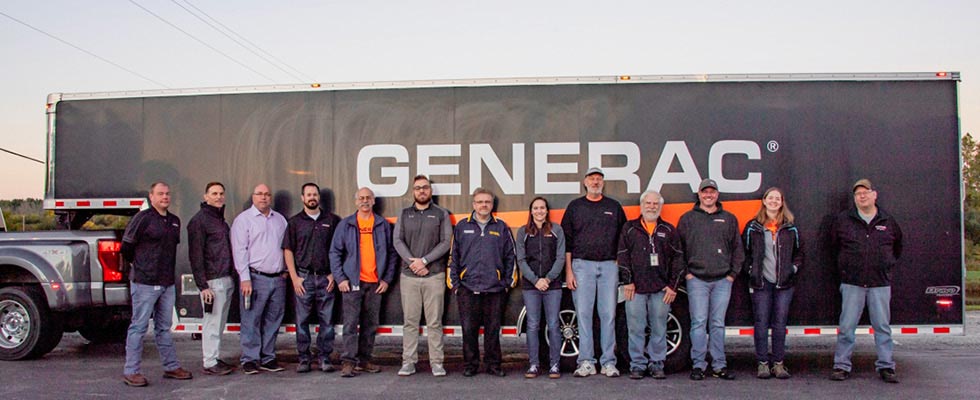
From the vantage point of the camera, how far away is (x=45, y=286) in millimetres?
7969

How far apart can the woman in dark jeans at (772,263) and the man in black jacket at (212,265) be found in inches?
208

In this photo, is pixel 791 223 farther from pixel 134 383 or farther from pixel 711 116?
pixel 134 383

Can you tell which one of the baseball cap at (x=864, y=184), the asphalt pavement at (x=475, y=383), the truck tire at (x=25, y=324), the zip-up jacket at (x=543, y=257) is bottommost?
the asphalt pavement at (x=475, y=383)

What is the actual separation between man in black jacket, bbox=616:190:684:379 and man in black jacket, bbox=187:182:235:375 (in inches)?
158

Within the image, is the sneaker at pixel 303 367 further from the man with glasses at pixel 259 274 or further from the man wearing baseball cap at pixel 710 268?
the man wearing baseball cap at pixel 710 268

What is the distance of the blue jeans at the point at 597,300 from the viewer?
6.98 metres

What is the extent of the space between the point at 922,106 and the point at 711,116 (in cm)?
209

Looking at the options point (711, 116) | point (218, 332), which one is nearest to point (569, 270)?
point (711, 116)

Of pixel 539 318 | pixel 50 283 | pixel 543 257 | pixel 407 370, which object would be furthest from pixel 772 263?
pixel 50 283

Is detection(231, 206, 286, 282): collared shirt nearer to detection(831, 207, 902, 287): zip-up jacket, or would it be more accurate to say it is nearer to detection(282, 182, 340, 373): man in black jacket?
detection(282, 182, 340, 373): man in black jacket

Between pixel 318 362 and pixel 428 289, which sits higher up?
pixel 428 289

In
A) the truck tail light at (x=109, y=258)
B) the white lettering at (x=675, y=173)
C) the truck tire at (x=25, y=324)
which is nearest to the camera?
the white lettering at (x=675, y=173)

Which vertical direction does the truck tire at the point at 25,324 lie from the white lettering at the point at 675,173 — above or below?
below

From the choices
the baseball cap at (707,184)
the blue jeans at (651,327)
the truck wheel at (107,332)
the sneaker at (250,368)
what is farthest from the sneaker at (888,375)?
the truck wheel at (107,332)
